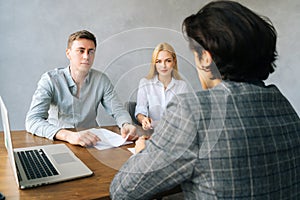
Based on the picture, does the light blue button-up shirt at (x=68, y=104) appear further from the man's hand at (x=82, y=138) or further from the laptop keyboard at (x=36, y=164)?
the laptop keyboard at (x=36, y=164)

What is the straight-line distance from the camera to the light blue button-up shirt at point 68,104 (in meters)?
1.36

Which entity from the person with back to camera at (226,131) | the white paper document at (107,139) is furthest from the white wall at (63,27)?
the person with back to camera at (226,131)

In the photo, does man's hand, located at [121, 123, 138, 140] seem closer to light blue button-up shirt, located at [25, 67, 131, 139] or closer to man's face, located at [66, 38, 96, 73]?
light blue button-up shirt, located at [25, 67, 131, 139]

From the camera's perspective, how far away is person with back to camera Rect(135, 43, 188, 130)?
101 cm

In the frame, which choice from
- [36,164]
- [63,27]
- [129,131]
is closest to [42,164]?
[36,164]

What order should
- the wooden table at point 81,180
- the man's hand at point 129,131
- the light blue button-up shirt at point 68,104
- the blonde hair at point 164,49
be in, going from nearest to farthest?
the wooden table at point 81,180 → the blonde hair at point 164,49 → the light blue button-up shirt at point 68,104 → the man's hand at point 129,131

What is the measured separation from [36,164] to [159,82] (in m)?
0.57

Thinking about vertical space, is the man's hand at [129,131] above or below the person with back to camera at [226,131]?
A: below

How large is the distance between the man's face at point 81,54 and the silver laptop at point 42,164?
0.45m

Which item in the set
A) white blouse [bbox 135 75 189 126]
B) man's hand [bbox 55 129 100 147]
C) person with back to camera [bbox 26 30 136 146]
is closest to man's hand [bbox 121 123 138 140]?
person with back to camera [bbox 26 30 136 146]

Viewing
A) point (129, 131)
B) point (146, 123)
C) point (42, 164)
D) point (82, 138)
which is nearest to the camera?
point (42, 164)

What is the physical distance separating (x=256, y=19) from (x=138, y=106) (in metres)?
0.61

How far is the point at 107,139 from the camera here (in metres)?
1.45

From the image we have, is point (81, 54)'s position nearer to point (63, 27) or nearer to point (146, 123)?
point (146, 123)
